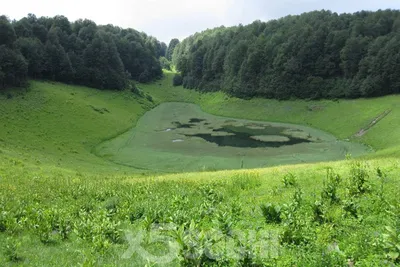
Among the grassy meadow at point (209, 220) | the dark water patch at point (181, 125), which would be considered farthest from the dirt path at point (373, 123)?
the grassy meadow at point (209, 220)

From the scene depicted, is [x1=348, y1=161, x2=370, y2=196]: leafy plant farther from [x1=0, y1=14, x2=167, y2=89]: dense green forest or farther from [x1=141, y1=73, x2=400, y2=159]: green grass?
[x1=0, y1=14, x2=167, y2=89]: dense green forest

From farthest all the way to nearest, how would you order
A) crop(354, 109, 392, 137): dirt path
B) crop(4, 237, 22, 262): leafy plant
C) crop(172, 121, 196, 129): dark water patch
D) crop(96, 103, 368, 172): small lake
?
crop(172, 121, 196, 129): dark water patch < crop(354, 109, 392, 137): dirt path < crop(96, 103, 368, 172): small lake < crop(4, 237, 22, 262): leafy plant

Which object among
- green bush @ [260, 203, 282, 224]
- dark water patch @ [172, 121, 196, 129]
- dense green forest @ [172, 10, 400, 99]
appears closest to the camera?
green bush @ [260, 203, 282, 224]

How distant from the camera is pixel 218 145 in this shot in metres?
67.2

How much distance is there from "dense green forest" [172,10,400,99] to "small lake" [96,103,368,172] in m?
22.3

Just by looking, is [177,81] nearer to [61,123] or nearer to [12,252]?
[61,123]

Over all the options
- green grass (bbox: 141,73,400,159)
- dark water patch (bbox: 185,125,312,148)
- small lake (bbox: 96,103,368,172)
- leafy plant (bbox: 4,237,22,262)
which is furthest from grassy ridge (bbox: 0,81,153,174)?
green grass (bbox: 141,73,400,159)

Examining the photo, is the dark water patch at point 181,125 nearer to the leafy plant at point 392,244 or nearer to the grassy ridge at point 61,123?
the grassy ridge at point 61,123

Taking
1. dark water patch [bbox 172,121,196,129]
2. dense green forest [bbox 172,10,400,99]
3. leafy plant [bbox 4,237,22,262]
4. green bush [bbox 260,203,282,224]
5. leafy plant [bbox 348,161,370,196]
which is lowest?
dark water patch [bbox 172,121,196,129]

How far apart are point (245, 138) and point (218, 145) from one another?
35.7ft

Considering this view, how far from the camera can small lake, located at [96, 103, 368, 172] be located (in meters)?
52.1

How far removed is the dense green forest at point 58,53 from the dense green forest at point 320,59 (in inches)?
1814

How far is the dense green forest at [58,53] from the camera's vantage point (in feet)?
257

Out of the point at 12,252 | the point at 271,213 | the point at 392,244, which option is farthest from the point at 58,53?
the point at 392,244
